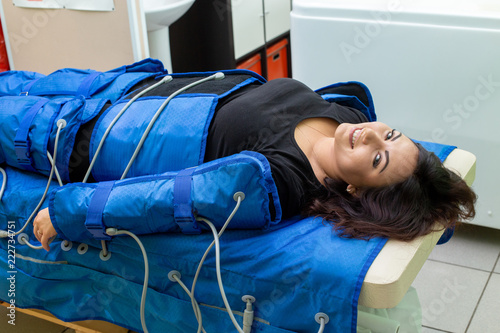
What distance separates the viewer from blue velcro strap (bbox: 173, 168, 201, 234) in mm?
1283

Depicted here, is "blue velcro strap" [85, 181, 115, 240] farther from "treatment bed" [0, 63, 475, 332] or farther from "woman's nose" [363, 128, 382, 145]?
"woman's nose" [363, 128, 382, 145]

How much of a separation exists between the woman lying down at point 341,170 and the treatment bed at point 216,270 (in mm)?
52

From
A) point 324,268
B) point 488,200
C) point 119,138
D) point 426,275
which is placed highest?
point 119,138

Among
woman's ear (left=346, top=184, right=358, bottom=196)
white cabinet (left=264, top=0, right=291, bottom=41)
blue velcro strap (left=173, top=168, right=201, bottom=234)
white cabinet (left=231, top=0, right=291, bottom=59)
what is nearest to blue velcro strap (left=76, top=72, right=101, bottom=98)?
blue velcro strap (left=173, top=168, right=201, bottom=234)

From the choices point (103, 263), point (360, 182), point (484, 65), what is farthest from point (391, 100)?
point (103, 263)

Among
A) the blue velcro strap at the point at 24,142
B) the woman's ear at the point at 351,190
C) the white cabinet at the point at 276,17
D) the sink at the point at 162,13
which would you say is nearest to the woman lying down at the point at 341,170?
the woman's ear at the point at 351,190

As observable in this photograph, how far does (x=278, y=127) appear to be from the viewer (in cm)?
A: 152

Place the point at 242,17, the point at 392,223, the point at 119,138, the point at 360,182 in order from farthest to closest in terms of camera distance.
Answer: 1. the point at 242,17
2. the point at 119,138
3. the point at 360,182
4. the point at 392,223

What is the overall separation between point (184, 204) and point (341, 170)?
0.43m

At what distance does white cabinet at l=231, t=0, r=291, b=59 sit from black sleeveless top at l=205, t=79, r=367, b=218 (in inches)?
54.8

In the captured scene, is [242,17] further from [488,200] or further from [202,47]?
[488,200]

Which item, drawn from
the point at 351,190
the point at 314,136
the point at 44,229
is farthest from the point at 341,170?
the point at 44,229

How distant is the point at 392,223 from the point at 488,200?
997 millimetres

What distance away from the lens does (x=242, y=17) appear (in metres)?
3.03
